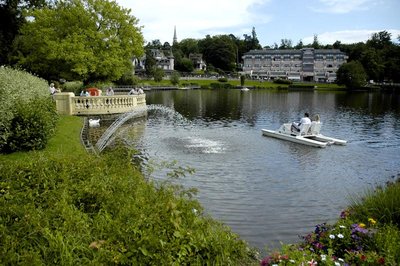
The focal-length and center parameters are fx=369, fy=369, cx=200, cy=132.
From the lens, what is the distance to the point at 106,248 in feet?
18.2

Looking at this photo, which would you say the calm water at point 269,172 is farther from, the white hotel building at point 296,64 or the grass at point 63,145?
the white hotel building at point 296,64

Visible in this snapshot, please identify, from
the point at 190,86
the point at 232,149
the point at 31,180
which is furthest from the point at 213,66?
the point at 31,180

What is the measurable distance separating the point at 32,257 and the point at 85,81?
38.7m

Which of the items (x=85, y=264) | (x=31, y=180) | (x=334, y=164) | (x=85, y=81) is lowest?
(x=334, y=164)

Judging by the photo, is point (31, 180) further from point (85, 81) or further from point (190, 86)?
point (190, 86)

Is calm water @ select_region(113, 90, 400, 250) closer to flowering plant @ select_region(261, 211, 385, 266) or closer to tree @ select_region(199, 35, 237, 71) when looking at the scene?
flowering plant @ select_region(261, 211, 385, 266)

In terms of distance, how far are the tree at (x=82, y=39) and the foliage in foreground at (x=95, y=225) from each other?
2913 centimetres

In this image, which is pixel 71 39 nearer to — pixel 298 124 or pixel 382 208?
pixel 298 124

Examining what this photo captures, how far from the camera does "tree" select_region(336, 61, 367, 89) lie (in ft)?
371

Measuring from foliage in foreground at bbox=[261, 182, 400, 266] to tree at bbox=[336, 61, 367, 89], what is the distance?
114345mm

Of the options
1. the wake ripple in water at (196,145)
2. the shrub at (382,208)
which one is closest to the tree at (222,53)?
the wake ripple in water at (196,145)

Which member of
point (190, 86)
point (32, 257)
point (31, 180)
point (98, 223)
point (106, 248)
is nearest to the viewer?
point (32, 257)

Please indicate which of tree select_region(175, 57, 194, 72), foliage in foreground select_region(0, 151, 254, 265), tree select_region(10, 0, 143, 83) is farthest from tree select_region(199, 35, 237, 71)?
foliage in foreground select_region(0, 151, 254, 265)

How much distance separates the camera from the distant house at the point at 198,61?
6791 inches
